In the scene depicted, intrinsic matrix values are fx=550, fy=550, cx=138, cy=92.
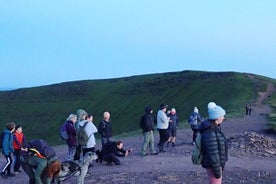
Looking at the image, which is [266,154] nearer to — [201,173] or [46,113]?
[201,173]

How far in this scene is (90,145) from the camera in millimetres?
16359

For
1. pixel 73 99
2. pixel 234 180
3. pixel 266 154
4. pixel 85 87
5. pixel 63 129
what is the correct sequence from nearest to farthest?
1. pixel 234 180
2. pixel 63 129
3. pixel 266 154
4. pixel 73 99
5. pixel 85 87

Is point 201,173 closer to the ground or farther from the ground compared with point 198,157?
closer to the ground

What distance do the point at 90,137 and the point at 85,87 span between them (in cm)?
9105

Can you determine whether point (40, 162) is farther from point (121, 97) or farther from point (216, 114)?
point (121, 97)

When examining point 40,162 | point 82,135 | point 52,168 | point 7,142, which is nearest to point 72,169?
point 52,168

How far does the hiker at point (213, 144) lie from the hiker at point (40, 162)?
3.37 m

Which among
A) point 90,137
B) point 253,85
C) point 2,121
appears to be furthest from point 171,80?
point 90,137

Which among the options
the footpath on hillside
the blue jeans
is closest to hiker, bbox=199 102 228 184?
the footpath on hillside

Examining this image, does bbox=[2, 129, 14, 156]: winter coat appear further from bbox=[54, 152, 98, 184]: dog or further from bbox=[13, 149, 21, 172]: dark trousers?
bbox=[54, 152, 98, 184]: dog

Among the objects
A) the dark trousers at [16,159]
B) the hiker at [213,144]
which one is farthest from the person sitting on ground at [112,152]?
the hiker at [213,144]

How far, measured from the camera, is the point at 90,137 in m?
16.3

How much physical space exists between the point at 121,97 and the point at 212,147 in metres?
84.0

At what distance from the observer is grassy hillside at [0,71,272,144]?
7531 cm
